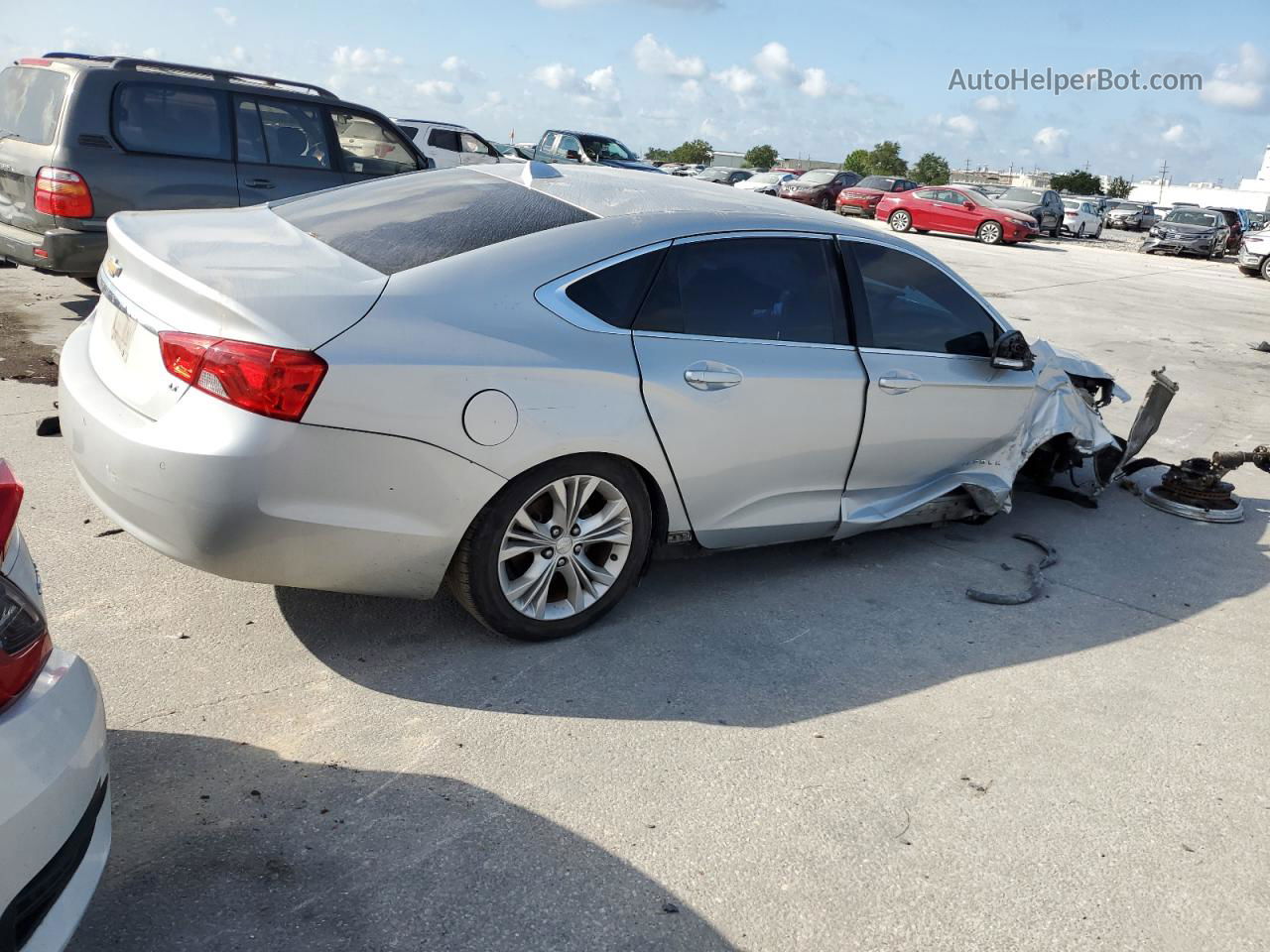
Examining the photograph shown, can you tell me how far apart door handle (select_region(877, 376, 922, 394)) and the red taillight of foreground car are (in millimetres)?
2357

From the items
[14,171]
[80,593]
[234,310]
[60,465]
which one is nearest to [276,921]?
[234,310]

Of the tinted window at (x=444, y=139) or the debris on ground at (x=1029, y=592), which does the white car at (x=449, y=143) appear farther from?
the debris on ground at (x=1029, y=592)

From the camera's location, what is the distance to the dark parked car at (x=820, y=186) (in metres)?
36.7

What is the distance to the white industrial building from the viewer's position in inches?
3868

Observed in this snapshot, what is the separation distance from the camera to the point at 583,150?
86.5ft

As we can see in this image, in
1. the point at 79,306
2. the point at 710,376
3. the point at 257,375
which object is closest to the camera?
the point at 257,375

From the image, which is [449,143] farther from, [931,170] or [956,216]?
[931,170]

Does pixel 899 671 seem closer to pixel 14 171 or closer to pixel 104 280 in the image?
pixel 104 280

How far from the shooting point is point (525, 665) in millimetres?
3676

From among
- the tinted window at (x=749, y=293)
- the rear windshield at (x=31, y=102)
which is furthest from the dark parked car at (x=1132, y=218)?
the tinted window at (x=749, y=293)

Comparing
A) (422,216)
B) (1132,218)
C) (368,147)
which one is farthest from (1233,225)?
(422,216)

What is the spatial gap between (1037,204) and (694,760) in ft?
114

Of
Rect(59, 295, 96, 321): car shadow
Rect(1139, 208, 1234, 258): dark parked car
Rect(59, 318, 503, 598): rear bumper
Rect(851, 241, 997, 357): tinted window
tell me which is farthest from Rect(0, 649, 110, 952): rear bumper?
Rect(1139, 208, 1234, 258): dark parked car

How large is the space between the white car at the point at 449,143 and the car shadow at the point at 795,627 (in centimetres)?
1786
